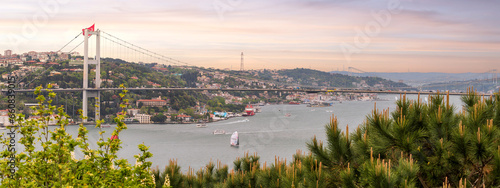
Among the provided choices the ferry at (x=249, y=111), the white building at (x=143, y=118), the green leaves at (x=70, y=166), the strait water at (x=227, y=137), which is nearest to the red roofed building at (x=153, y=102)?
the white building at (x=143, y=118)

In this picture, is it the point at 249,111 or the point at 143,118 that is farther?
the point at 249,111

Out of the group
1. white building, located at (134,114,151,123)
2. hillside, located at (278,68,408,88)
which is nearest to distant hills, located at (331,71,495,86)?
hillside, located at (278,68,408,88)

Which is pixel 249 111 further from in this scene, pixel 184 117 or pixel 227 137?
pixel 227 137

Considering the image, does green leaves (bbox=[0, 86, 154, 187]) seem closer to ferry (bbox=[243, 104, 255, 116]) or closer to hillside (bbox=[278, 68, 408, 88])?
ferry (bbox=[243, 104, 255, 116])

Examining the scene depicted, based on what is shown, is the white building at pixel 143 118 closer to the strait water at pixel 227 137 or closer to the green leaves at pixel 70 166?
the strait water at pixel 227 137

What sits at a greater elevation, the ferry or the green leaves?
the green leaves

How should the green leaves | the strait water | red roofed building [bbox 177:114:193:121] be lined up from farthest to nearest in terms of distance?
red roofed building [bbox 177:114:193:121], the strait water, the green leaves

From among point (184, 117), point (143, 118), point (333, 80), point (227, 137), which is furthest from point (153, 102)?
point (333, 80)

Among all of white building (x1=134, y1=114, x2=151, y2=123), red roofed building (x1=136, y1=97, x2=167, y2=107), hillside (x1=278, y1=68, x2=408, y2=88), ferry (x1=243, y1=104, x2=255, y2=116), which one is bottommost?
white building (x1=134, y1=114, x2=151, y2=123)

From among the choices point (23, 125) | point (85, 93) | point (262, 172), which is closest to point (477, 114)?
point (262, 172)
